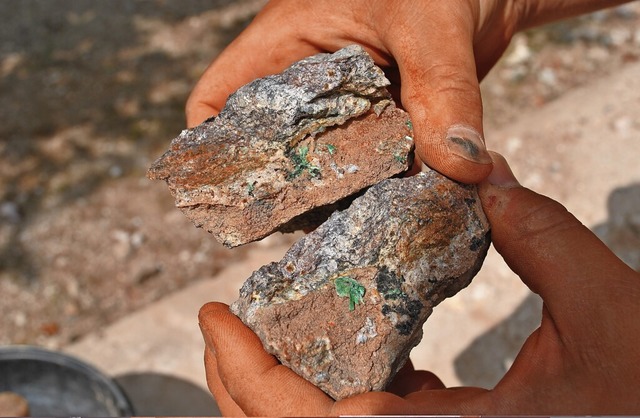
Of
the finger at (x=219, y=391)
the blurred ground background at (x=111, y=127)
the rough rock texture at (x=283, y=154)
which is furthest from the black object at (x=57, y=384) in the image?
the rough rock texture at (x=283, y=154)

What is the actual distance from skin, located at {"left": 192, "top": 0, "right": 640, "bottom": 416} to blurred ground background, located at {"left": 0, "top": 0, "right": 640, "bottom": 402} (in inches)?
71.9

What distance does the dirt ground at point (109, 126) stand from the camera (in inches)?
157

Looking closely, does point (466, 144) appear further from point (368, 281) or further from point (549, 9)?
point (549, 9)

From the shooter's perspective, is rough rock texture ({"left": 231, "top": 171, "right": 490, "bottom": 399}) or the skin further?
rough rock texture ({"left": 231, "top": 171, "right": 490, "bottom": 399})

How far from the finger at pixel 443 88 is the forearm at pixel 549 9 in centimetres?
79

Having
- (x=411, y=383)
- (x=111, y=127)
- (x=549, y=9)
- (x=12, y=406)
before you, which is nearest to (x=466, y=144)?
(x=411, y=383)

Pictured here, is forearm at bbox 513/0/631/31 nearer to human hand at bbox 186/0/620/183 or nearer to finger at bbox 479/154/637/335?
human hand at bbox 186/0/620/183

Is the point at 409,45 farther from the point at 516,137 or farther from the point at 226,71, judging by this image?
the point at 516,137

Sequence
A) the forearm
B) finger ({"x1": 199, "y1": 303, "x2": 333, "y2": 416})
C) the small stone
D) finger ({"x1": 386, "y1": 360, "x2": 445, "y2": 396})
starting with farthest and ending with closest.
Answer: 1. the small stone
2. the forearm
3. finger ({"x1": 386, "y1": 360, "x2": 445, "y2": 396})
4. finger ({"x1": 199, "y1": 303, "x2": 333, "y2": 416})

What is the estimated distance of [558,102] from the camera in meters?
4.70

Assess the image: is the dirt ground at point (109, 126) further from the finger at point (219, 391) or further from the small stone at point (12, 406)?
the finger at point (219, 391)

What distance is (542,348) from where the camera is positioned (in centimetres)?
186

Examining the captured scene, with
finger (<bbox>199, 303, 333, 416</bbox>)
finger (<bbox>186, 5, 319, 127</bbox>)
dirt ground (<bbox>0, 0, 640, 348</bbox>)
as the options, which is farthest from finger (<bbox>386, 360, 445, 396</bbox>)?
dirt ground (<bbox>0, 0, 640, 348</bbox>)

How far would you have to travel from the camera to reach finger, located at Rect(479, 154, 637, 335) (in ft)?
5.84
